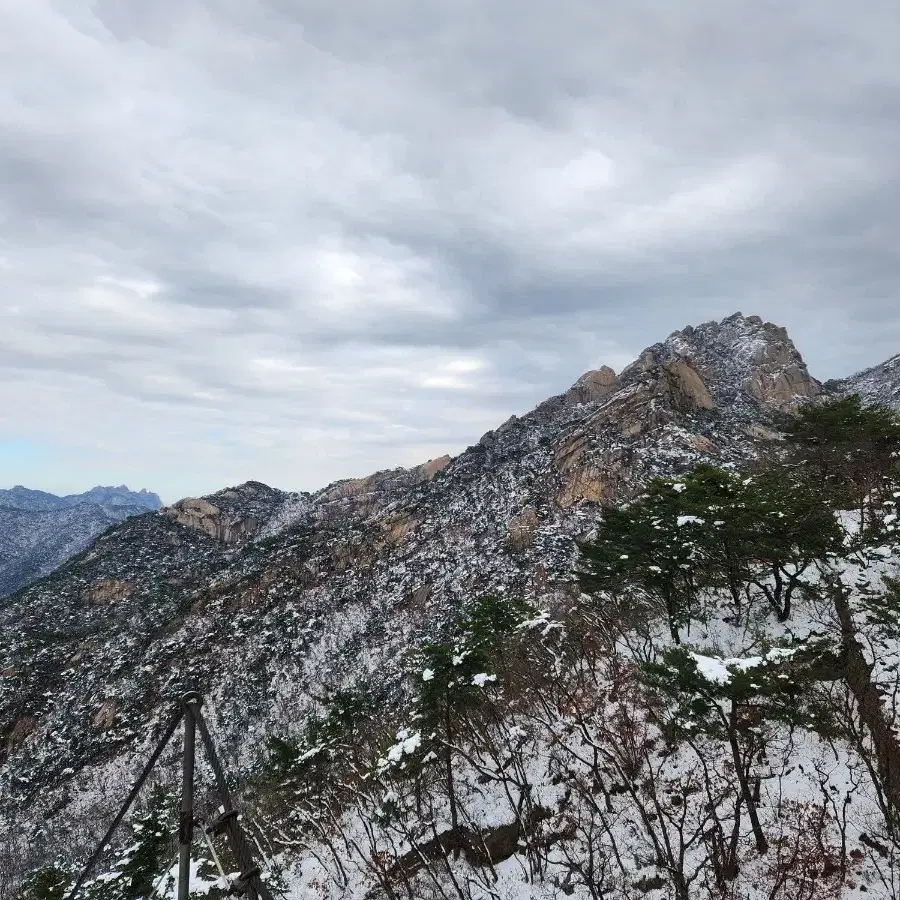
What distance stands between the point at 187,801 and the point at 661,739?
64.0ft

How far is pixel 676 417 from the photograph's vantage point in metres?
110

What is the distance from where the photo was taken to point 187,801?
20.8ft

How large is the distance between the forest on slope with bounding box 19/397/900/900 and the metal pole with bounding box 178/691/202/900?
487cm

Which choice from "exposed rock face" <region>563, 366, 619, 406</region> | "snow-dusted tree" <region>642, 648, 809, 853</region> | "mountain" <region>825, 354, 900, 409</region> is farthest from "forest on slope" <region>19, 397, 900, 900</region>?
"exposed rock face" <region>563, 366, 619, 406</region>

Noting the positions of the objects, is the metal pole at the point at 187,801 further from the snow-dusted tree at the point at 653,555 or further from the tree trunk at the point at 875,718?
the snow-dusted tree at the point at 653,555

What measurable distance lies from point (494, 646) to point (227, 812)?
56.8ft

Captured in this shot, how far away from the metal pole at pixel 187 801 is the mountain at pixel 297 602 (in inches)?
1345

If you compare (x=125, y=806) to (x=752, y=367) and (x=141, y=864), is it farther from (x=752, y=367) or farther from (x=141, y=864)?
(x=752, y=367)

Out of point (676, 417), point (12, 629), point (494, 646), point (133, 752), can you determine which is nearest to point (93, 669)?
point (133, 752)

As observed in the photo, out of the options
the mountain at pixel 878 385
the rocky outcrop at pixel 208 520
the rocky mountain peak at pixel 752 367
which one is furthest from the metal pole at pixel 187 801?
the rocky outcrop at pixel 208 520

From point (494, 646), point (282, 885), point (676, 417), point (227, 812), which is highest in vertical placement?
point (676, 417)

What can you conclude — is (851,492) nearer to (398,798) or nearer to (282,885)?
(398,798)

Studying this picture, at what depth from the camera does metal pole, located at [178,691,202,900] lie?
239 inches

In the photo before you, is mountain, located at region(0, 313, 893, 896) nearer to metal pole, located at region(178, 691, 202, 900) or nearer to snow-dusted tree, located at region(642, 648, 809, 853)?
snow-dusted tree, located at region(642, 648, 809, 853)
